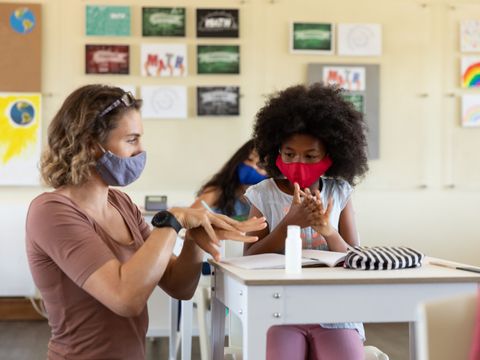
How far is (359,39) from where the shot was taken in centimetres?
500

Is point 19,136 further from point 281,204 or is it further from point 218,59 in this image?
point 281,204

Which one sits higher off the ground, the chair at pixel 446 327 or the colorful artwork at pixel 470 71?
the colorful artwork at pixel 470 71

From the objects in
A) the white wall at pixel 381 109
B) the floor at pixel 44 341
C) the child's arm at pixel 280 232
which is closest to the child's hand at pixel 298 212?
the child's arm at pixel 280 232

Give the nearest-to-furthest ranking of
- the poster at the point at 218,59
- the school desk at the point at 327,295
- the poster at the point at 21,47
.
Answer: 1. the school desk at the point at 327,295
2. the poster at the point at 21,47
3. the poster at the point at 218,59

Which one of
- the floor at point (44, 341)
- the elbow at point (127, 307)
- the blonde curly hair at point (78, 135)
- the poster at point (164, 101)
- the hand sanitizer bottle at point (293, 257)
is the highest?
the poster at point (164, 101)

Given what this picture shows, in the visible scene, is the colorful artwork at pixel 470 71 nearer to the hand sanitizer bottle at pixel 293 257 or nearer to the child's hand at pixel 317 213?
the child's hand at pixel 317 213

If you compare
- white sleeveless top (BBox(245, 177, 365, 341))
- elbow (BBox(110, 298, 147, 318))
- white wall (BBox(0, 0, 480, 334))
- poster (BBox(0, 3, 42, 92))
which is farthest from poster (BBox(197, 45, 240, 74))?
elbow (BBox(110, 298, 147, 318))

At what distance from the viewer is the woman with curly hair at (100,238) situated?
5.28 ft

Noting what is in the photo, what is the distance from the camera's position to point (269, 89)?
494cm

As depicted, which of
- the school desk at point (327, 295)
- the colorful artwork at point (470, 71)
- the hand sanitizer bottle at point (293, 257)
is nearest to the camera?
the school desk at point (327, 295)

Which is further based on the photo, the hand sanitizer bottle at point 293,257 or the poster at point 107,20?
the poster at point 107,20

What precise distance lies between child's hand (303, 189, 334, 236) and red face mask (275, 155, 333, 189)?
0.19m

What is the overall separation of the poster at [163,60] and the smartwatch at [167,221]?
10.6 feet

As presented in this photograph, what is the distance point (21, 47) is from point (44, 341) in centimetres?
196
